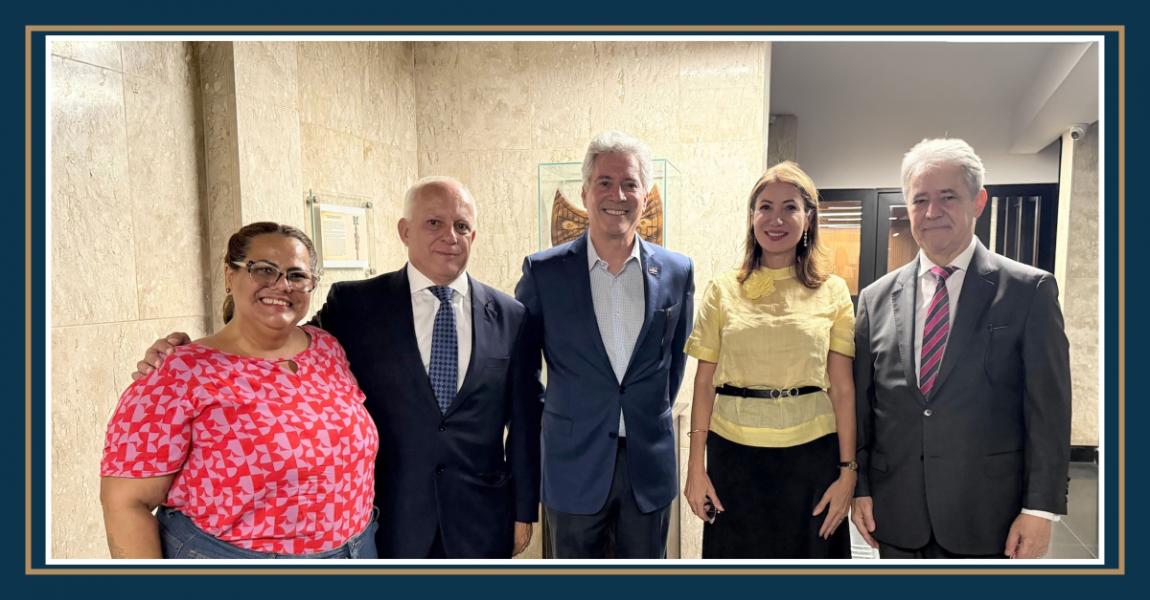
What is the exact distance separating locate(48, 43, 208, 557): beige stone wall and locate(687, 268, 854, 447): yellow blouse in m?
1.88

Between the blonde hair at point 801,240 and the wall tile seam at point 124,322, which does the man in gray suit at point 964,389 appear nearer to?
the blonde hair at point 801,240

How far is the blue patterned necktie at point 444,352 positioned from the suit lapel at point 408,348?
0.02 meters

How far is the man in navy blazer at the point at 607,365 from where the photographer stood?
6.36 ft

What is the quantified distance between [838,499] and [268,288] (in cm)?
162

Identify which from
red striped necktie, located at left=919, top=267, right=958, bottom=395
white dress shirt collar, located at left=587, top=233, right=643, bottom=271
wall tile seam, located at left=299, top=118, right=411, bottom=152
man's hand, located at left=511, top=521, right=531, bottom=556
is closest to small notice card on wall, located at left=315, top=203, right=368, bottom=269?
wall tile seam, located at left=299, top=118, right=411, bottom=152

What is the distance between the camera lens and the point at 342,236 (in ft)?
Result: 10.5

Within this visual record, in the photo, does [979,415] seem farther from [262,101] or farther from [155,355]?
[262,101]

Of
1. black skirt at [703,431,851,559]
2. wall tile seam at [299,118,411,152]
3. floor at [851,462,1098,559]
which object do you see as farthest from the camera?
floor at [851,462,1098,559]

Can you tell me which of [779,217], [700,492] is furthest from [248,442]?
[779,217]

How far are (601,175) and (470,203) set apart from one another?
0.43 metres

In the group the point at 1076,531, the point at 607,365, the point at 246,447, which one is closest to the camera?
the point at 246,447

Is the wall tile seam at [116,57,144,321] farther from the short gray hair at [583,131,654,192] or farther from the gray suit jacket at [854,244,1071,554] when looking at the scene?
the gray suit jacket at [854,244,1071,554]

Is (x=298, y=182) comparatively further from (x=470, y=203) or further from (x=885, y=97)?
(x=885, y=97)

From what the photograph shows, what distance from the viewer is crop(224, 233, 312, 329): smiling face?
4.72 feet
